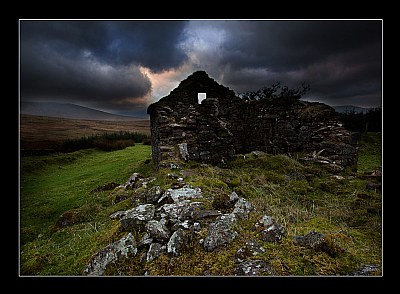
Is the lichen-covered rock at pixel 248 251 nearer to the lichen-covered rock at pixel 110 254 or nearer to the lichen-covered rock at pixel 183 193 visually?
the lichen-covered rock at pixel 110 254

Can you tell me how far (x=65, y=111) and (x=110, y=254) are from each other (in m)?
2.53

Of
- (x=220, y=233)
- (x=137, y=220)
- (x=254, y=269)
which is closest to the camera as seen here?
(x=254, y=269)

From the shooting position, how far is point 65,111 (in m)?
4.41

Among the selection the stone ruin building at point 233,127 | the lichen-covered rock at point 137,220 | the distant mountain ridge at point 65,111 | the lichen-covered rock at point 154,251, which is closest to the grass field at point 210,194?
the lichen-covered rock at point 154,251

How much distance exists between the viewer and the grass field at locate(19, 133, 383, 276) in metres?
3.07

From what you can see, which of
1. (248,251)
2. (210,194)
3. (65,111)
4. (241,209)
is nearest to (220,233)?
(248,251)

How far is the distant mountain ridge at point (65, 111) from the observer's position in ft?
12.7

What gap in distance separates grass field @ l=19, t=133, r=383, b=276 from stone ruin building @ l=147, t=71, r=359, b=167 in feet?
3.09

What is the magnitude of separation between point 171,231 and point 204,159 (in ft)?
13.9

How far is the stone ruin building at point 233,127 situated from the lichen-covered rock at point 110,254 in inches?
136

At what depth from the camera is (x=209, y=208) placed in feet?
12.6

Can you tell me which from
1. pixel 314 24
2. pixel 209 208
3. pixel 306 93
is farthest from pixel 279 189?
pixel 314 24

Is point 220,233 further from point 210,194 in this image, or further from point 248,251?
point 210,194

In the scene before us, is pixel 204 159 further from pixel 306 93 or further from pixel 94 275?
pixel 94 275
